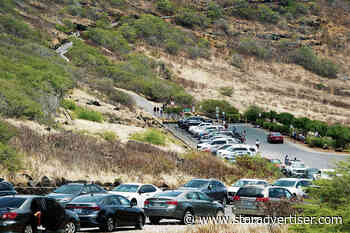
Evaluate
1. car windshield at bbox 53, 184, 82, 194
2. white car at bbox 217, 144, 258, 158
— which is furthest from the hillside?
car windshield at bbox 53, 184, 82, 194

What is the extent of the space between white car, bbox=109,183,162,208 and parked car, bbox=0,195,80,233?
9.75 meters

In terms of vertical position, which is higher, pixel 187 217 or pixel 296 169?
pixel 296 169

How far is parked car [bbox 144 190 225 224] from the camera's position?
61.5 feet

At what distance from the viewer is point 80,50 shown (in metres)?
87.9

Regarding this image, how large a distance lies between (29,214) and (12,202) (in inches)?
24.2

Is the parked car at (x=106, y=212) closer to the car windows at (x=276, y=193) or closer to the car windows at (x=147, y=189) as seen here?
the car windows at (x=276, y=193)

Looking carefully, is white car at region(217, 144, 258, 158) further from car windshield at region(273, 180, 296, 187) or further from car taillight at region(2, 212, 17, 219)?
car taillight at region(2, 212, 17, 219)

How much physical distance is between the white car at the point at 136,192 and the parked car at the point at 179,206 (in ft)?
12.8

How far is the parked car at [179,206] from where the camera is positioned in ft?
61.5

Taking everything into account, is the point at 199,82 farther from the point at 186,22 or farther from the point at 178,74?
the point at 186,22

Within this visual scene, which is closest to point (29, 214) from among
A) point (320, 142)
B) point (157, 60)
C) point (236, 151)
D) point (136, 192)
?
point (136, 192)

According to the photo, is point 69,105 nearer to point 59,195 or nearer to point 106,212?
point 59,195

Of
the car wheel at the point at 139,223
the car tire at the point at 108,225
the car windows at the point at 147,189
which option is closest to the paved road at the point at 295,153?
the car windows at the point at 147,189

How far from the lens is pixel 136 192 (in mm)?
24094
